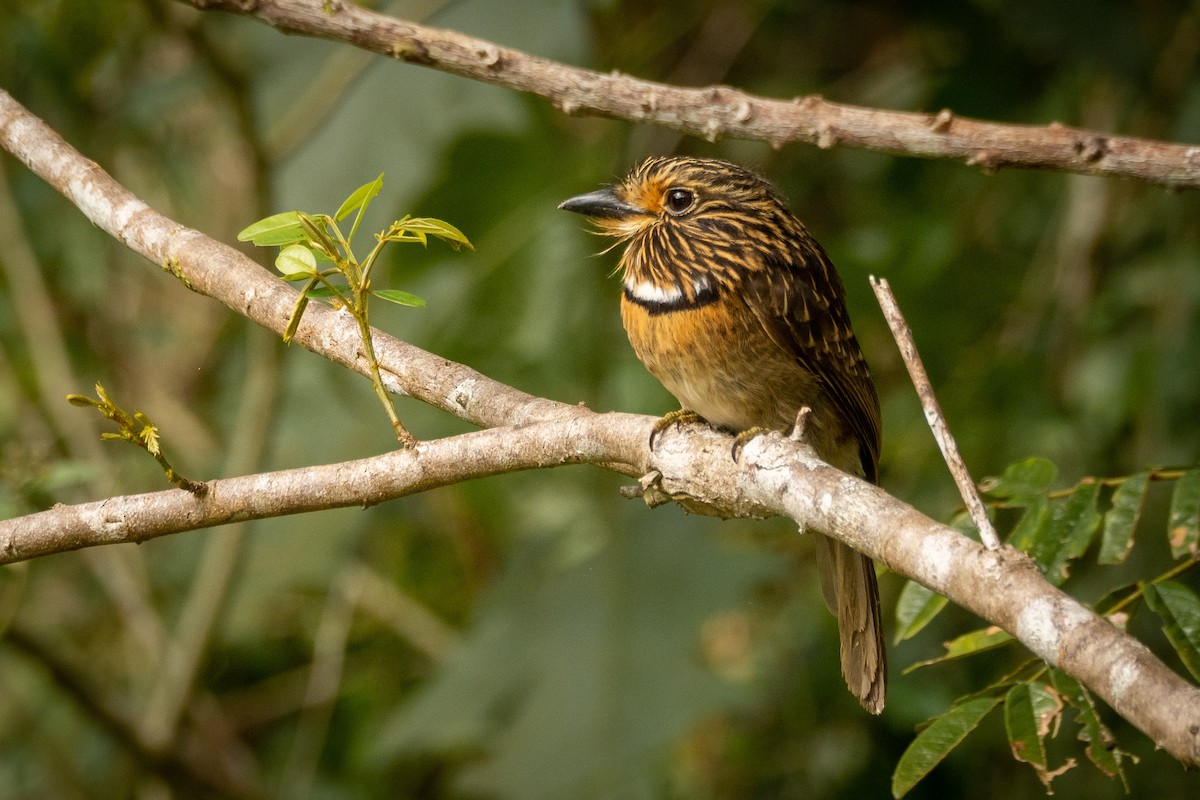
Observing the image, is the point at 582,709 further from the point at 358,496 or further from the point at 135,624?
the point at 135,624

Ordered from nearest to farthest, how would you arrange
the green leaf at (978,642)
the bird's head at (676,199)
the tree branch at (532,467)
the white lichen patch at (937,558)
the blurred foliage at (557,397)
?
the tree branch at (532,467) < the white lichen patch at (937,558) < the green leaf at (978,642) < the bird's head at (676,199) < the blurred foliage at (557,397)

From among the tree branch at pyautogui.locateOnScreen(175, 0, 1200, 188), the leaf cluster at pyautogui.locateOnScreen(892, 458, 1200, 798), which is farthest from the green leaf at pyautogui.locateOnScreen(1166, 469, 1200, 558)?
the tree branch at pyautogui.locateOnScreen(175, 0, 1200, 188)

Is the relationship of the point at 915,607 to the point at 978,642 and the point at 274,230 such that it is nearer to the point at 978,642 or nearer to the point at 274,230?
the point at 978,642

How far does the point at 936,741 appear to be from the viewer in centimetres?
145

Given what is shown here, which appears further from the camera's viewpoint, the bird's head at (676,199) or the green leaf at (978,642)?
the bird's head at (676,199)

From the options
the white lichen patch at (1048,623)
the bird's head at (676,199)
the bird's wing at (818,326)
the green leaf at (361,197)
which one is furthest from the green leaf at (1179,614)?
the green leaf at (361,197)

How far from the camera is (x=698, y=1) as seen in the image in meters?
3.90

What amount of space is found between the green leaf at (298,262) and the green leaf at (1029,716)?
2.98ft

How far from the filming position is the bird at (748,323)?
1948mm

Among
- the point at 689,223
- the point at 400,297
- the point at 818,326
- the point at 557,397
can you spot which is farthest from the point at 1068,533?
the point at 557,397

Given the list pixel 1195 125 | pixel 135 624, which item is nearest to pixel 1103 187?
pixel 1195 125

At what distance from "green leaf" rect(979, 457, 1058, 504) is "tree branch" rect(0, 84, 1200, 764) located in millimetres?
394

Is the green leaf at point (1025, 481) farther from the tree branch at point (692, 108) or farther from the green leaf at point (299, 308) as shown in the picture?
the green leaf at point (299, 308)

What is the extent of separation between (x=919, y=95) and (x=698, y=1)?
73cm
